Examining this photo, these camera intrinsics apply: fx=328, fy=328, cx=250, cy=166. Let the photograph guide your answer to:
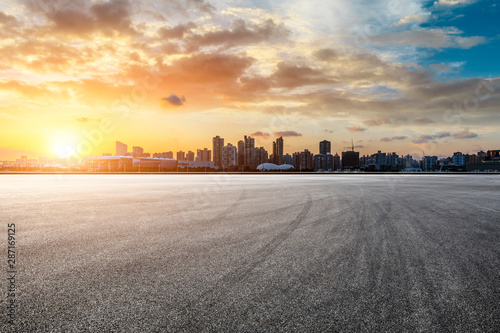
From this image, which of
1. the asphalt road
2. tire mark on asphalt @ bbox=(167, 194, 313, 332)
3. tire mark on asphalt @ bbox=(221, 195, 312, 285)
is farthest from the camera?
tire mark on asphalt @ bbox=(221, 195, 312, 285)

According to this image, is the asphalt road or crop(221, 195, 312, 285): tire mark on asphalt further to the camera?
crop(221, 195, 312, 285): tire mark on asphalt

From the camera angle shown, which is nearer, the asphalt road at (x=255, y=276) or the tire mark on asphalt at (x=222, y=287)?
the asphalt road at (x=255, y=276)

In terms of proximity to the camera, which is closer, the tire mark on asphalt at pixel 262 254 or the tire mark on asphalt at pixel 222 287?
the tire mark on asphalt at pixel 222 287

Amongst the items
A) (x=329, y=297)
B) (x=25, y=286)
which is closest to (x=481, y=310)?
(x=329, y=297)

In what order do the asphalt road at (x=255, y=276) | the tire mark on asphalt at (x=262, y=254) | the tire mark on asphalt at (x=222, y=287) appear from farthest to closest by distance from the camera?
the tire mark on asphalt at (x=262, y=254), the tire mark on asphalt at (x=222, y=287), the asphalt road at (x=255, y=276)

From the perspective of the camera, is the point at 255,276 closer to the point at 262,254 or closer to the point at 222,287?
the point at 222,287

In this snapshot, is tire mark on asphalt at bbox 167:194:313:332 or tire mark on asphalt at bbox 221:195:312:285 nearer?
tire mark on asphalt at bbox 167:194:313:332

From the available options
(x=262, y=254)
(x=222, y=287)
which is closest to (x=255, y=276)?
(x=222, y=287)

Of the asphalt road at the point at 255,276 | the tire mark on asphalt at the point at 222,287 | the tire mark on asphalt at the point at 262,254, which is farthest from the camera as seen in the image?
the tire mark on asphalt at the point at 262,254

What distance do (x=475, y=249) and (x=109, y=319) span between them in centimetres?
703

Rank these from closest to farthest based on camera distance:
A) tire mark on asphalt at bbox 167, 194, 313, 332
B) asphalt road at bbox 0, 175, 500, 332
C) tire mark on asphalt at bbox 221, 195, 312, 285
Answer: asphalt road at bbox 0, 175, 500, 332 → tire mark on asphalt at bbox 167, 194, 313, 332 → tire mark on asphalt at bbox 221, 195, 312, 285

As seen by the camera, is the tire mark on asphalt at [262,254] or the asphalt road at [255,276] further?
the tire mark on asphalt at [262,254]

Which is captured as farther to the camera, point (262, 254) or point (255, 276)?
point (262, 254)

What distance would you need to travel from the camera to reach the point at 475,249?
22.4ft
